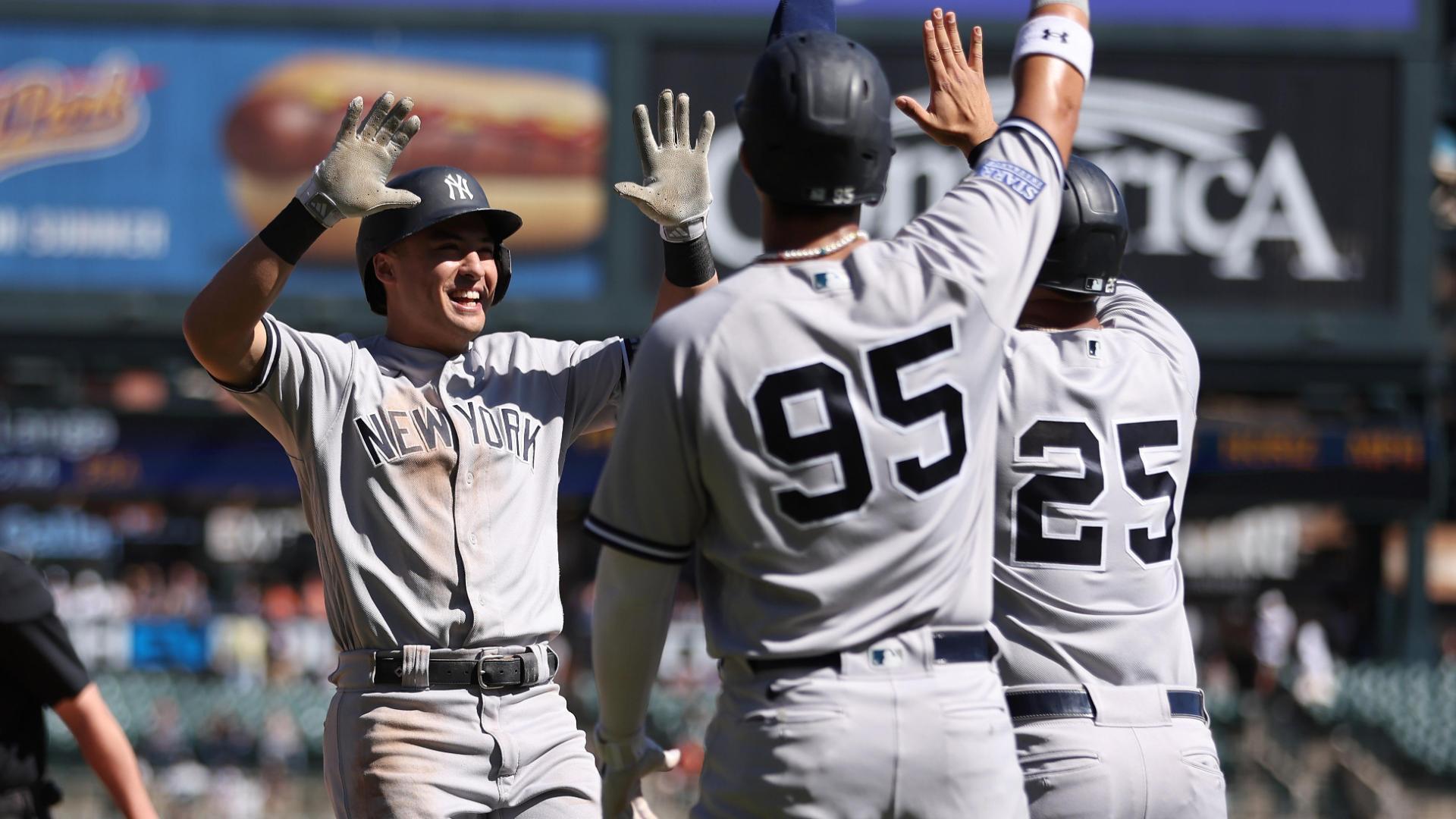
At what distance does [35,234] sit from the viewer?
18562mm

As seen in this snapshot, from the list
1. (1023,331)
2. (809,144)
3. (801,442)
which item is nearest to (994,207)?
(809,144)

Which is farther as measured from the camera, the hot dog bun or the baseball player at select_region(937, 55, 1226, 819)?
the hot dog bun

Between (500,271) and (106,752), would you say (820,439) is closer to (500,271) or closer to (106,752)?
(500,271)

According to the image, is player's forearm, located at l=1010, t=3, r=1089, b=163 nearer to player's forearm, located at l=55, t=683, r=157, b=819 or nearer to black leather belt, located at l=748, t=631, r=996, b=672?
black leather belt, located at l=748, t=631, r=996, b=672

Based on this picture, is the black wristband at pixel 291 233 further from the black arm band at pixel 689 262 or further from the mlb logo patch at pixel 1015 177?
the mlb logo patch at pixel 1015 177

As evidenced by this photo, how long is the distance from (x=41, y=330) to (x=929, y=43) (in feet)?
55.4

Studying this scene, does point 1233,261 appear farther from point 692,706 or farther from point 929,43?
point 929,43

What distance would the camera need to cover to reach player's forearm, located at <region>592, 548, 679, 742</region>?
9.61 ft

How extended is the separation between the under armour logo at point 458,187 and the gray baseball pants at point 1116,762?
5.77 feet

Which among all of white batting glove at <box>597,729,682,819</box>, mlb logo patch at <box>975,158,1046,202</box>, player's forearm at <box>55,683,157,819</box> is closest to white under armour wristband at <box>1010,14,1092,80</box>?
mlb logo patch at <box>975,158,1046,202</box>

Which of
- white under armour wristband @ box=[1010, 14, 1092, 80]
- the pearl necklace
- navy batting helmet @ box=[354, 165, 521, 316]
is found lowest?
the pearl necklace

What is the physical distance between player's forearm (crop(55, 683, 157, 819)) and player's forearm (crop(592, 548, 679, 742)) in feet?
5.70

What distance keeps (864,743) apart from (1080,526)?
3.34 ft

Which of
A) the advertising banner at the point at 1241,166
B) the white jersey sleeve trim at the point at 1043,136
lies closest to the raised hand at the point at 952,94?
the white jersey sleeve trim at the point at 1043,136
